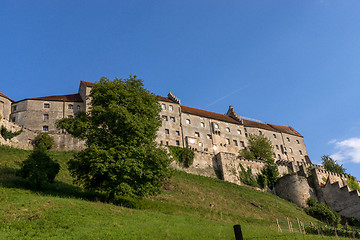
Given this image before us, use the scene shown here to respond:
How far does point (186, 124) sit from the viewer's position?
7588 centimetres

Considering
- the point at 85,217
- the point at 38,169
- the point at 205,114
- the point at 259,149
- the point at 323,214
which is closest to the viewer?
the point at 85,217

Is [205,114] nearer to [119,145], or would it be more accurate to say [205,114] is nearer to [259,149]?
[259,149]

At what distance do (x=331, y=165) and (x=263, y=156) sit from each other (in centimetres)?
1776

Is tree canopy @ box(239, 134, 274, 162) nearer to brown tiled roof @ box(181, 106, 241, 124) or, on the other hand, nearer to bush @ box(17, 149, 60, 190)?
brown tiled roof @ box(181, 106, 241, 124)

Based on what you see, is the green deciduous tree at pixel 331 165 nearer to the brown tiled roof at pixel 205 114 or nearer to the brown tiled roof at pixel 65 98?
the brown tiled roof at pixel 205 114

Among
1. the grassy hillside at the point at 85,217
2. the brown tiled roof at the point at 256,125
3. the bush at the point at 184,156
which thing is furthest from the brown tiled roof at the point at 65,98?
the brown tiled roof at the point at 256,125

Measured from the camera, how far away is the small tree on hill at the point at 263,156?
63.2 meters

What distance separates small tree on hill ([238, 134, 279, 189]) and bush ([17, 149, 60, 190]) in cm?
4412

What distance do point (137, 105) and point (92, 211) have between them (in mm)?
13618

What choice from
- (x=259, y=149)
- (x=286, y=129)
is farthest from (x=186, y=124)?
(x=286, y=129)

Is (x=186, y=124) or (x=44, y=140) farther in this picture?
(x=186, y=124)

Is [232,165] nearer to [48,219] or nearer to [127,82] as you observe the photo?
[127,82]

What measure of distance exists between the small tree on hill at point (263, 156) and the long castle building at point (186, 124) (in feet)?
7.76

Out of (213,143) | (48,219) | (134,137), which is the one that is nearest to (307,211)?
(213,143)
